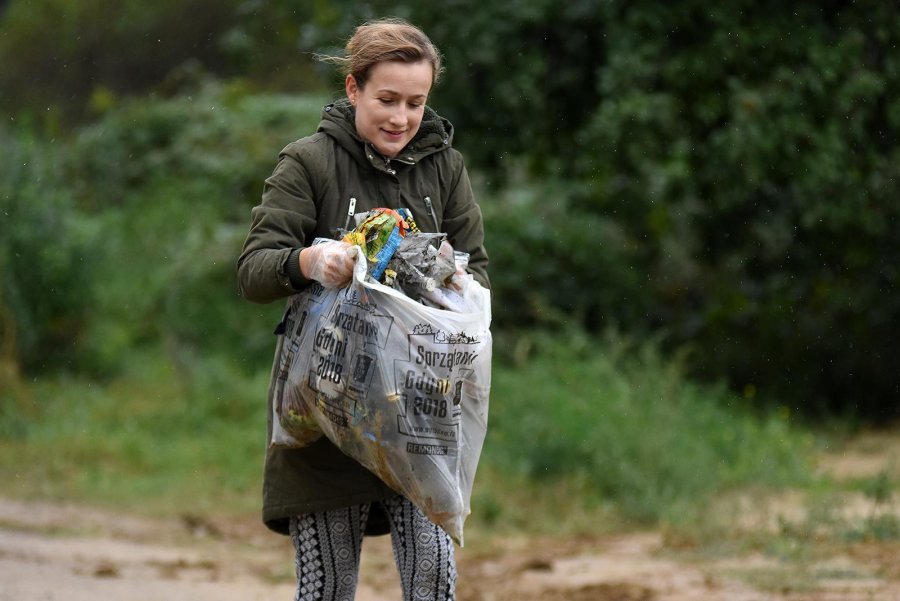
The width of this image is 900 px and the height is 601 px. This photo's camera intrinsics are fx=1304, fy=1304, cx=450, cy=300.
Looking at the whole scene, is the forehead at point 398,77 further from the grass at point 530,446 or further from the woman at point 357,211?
the grass at point 530,446

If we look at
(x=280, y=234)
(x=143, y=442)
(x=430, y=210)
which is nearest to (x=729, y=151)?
(x=143, y=442)

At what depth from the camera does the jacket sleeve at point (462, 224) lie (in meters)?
3.33

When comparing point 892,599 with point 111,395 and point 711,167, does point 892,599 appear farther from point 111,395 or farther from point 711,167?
point 111,395

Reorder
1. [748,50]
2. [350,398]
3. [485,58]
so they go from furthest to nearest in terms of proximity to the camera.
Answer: [485,58] → [748,50] → [350,398]

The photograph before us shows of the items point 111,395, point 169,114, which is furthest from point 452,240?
point 169,114

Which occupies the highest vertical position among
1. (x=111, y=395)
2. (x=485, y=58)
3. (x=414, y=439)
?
(x=485, y=58)

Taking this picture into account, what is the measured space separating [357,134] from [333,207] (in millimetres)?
196

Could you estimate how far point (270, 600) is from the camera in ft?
18.6

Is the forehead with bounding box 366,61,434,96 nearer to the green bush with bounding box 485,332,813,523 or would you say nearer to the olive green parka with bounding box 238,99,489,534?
the olive green parka with bounding box 238,99,489,534

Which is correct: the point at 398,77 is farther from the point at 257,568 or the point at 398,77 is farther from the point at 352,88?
the point at 257,568

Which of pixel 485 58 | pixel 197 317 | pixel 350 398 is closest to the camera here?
pixel 350 398

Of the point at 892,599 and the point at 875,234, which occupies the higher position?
the point at 875,234

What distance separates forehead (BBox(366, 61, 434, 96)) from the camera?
3.10 metres

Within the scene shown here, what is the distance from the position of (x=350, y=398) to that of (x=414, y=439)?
17 cm
